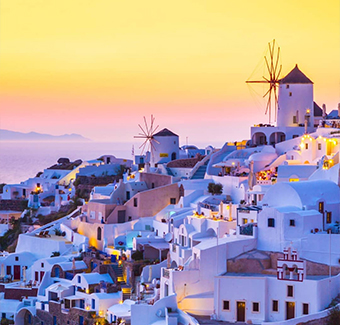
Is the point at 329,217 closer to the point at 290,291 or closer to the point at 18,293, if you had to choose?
the point at 290,291

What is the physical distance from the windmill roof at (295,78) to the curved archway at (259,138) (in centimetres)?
253

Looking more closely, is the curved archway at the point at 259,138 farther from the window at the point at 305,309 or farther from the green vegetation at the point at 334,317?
the green vegetation at the point at 334,317

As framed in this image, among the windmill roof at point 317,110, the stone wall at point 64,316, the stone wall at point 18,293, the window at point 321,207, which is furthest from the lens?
the windmill roof at point 317,110

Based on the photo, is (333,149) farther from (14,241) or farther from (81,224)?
(14,241)

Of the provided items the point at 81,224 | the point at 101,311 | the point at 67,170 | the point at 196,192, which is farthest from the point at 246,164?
the point at 67,170

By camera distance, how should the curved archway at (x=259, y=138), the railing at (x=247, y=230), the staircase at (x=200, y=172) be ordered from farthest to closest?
the curved archway at (x=259, y=138) → the staircase at (x=200, y=172) → the railing at (x=247, y=230)

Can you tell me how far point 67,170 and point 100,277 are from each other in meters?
20.3

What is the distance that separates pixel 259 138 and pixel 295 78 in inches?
124

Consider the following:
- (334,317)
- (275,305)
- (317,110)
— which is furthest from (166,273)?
(317,110)

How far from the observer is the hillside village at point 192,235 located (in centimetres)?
3048

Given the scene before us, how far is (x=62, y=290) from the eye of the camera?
120 ft

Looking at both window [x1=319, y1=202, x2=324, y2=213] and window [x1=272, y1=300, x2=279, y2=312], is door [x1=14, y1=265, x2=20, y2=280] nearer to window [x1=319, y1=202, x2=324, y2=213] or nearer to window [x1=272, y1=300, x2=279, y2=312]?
window [x1=319, y1=202, x2=324, y2=213]

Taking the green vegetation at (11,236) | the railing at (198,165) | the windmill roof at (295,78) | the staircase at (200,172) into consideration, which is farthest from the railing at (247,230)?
the green vegetation at (11,236)

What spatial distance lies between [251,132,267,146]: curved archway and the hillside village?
46 mm
